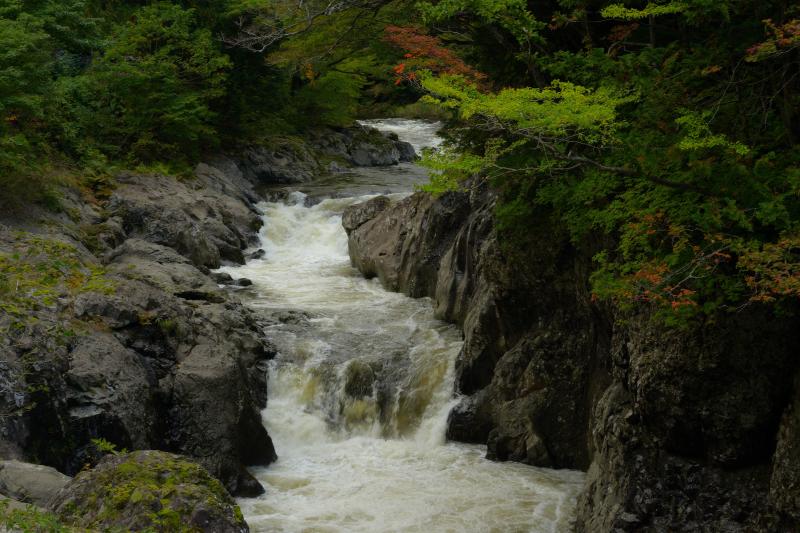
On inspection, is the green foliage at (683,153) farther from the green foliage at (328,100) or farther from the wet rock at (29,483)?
the green foliage at (328,100)

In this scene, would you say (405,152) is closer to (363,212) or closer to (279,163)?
(279,163)

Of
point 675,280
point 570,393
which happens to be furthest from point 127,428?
point 675,280

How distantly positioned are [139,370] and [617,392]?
243 inches

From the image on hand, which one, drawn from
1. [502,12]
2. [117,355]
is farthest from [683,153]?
[117,355]

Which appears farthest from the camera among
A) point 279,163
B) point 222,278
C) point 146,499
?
point 279,163

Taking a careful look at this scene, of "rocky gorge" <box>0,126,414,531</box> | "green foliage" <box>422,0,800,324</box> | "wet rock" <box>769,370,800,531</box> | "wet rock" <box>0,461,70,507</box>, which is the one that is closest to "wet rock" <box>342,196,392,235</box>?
"rocky gorge" <box>0,126,414,531</box>

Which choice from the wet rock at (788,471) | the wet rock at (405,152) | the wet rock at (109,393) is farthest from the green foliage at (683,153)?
the wet rock at (405,152)

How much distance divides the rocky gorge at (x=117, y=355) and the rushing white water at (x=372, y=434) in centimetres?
59

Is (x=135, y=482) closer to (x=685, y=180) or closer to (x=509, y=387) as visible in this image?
(x=685, y=180)

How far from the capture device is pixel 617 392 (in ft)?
28.0

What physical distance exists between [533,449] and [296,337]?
517 cm

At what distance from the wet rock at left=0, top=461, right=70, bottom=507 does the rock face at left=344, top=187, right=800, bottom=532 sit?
530cm

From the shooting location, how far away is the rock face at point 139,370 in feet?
29.2

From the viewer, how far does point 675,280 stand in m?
7.14
